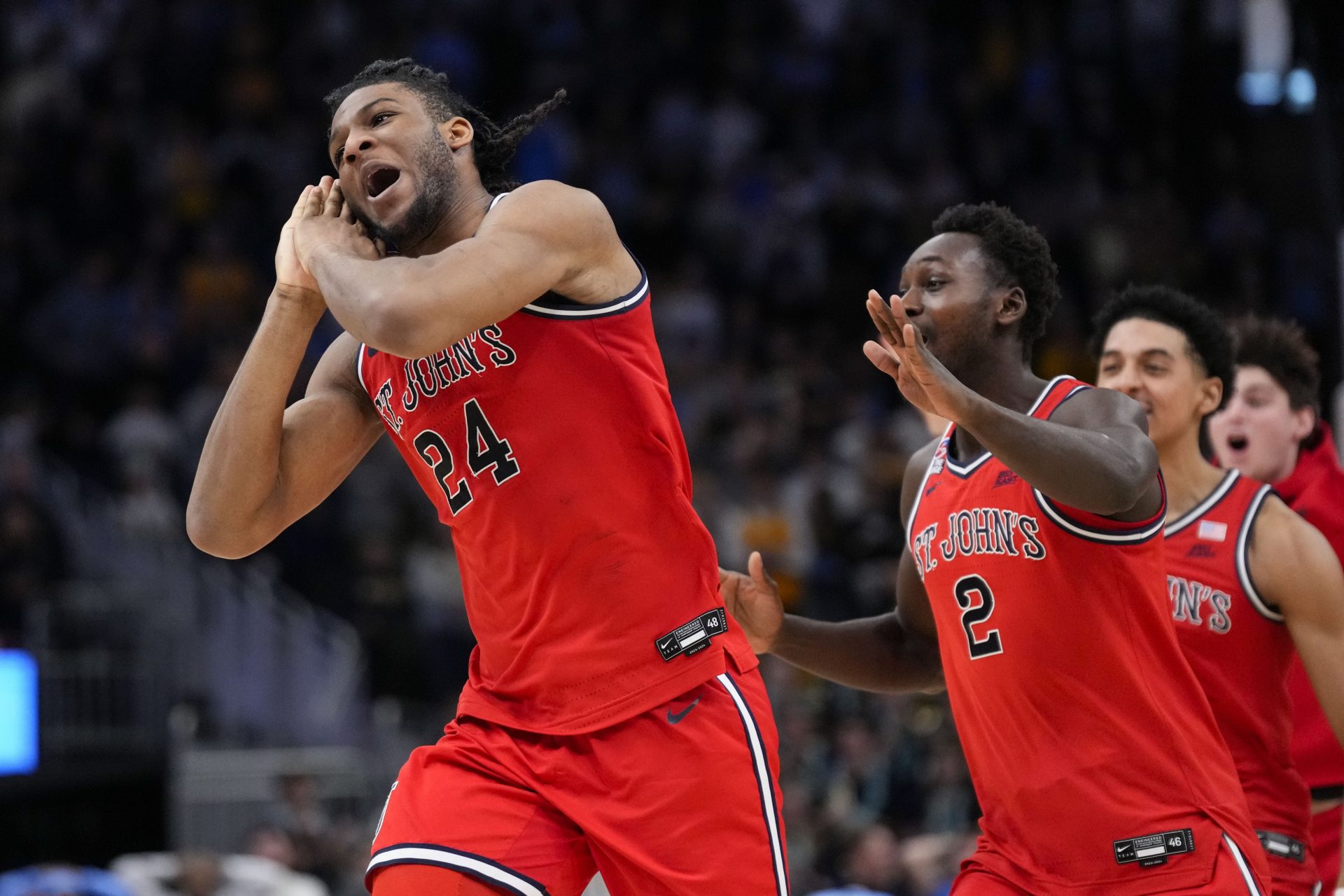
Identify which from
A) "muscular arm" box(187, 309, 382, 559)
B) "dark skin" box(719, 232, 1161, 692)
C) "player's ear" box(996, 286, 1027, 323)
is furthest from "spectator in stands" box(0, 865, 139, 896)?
"player's ear" box(996, 286, 1027, 323)

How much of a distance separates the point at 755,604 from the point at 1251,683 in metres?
1.35

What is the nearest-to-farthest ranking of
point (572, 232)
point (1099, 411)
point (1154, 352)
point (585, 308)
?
1. point (572, 232)
2. point (585, 308)
3. point (1099, 411)
4. point (1154, 352)

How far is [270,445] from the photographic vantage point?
404 centimetres

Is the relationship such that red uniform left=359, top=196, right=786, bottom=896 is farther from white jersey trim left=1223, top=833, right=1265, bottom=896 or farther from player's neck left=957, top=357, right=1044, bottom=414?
white jersey trim left=1223, top=833, right=1265, bottom=896

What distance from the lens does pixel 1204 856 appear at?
3.93 metres

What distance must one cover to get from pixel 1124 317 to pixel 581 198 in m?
1.94

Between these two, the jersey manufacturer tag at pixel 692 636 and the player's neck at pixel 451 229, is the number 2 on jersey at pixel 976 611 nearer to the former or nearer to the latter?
the jersey manufacturer tag at pixel 692 636

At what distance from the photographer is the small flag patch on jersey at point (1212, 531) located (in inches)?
187

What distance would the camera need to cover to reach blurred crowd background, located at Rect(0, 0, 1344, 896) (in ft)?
39.3

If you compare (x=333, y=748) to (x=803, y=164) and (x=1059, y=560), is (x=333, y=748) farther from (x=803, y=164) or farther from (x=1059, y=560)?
(x=1059, y=560)

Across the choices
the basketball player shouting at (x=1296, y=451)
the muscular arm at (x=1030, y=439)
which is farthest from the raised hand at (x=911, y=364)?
the basketball player shouting at (x=1296, y=451)

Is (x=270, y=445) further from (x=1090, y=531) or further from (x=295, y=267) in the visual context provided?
(x=1090, y=531)

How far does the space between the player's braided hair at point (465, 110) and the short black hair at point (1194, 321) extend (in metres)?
1.80

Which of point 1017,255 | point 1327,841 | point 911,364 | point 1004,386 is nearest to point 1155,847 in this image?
point 1004,386
